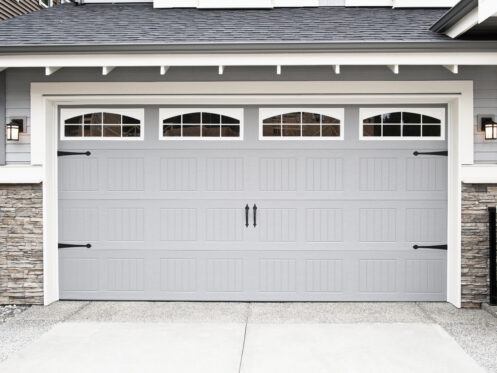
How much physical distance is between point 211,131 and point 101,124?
133 centimetres

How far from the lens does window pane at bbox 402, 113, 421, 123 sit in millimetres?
5676

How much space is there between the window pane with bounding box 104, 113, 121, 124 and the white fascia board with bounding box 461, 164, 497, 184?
4.02 m

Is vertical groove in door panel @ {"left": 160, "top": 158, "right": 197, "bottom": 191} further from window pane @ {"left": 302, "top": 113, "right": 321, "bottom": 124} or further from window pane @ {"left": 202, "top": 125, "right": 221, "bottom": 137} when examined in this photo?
window pane @ {"left": 302, "top": 113, "right": 321, "bottom": 124}

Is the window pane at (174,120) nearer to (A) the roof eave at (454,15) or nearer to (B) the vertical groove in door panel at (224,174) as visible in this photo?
(B) the vertical groove in door panel at (224,174)

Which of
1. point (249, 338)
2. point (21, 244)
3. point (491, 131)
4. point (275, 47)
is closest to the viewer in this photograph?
point (249, 338)

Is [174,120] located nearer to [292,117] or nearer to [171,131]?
[171,131]

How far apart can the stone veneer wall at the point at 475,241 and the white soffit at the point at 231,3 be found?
11.1ft

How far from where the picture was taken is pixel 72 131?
19.1 ft

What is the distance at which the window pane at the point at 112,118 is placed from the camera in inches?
229

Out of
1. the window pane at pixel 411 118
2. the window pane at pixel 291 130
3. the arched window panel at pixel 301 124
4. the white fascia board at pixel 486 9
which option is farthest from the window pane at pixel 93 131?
the white fascia board at pixel 486 9

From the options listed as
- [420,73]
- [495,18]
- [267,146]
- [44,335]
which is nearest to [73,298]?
[44,335]

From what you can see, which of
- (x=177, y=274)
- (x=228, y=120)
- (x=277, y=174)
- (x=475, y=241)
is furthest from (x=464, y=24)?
(x=177, y=274)

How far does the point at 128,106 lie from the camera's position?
19.0 feet

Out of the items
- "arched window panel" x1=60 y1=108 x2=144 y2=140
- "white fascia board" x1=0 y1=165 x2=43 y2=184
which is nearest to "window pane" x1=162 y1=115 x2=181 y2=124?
"arched window panel" x1=60 y1=108 x2=144 y2=140
